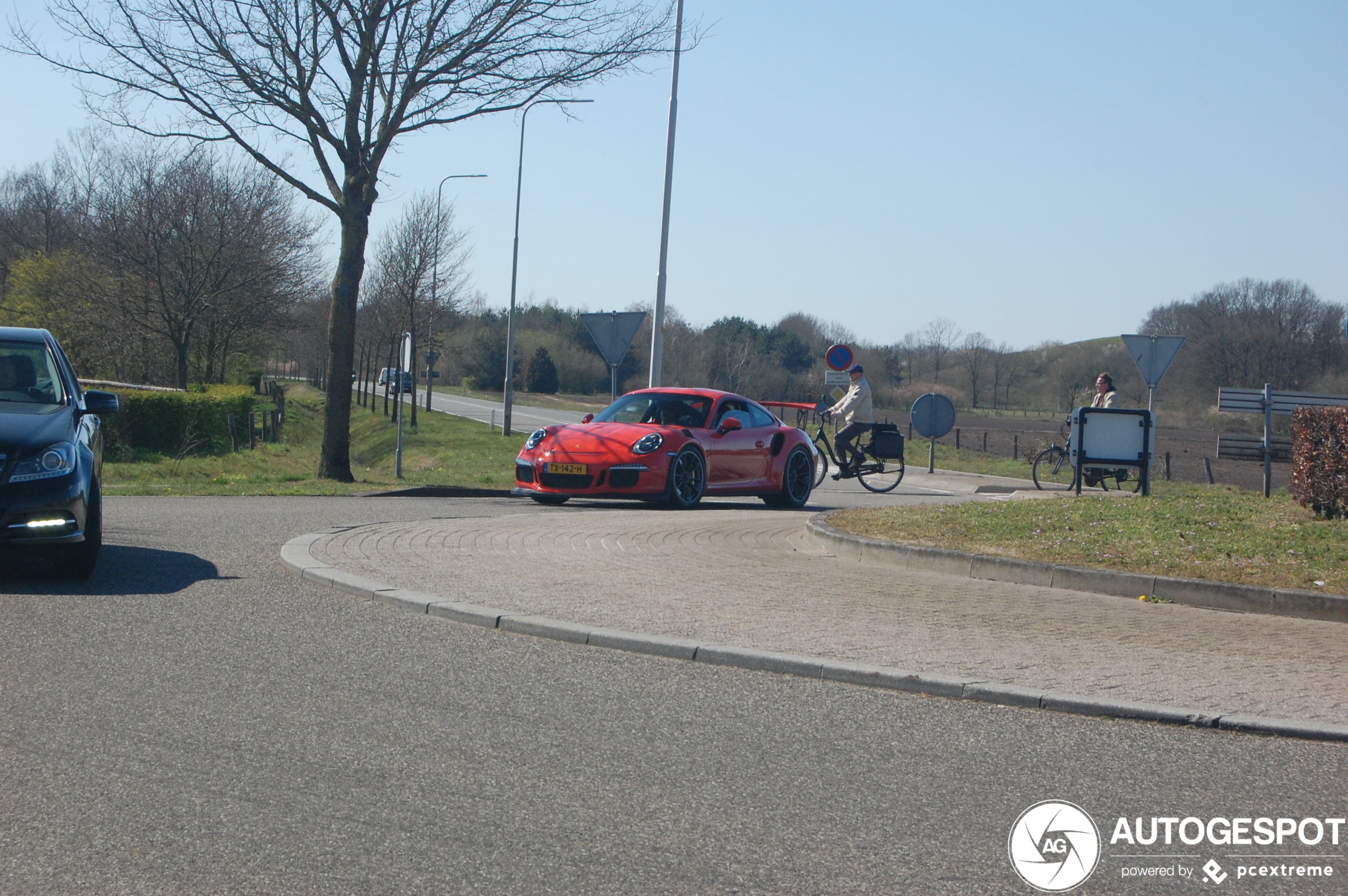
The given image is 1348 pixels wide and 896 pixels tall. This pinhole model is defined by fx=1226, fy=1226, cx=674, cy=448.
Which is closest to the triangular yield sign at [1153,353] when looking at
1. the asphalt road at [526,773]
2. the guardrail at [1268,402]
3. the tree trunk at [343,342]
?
the guardrail at [1268,402]

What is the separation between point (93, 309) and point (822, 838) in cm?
4585

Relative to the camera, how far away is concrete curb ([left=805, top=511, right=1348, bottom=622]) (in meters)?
7.67

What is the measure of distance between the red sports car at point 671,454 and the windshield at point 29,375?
6533 millimetres

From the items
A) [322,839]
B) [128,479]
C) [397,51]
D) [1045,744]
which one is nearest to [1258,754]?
[1045,744]

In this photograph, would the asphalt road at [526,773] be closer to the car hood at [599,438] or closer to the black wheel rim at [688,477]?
the car hood at [599,438]

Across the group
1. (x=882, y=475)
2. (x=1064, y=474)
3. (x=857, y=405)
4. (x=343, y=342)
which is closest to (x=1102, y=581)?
(x=857, y=405)

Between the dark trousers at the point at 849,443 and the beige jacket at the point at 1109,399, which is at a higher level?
the beige jacket at the point at 1109,399

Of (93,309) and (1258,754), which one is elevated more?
(93,309)

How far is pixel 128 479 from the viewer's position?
21.5 meters

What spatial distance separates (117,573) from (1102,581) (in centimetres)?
679

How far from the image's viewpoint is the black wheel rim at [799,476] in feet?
54.0

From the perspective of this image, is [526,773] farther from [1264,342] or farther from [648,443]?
[1264,342]

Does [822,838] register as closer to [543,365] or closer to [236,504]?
[236,504]

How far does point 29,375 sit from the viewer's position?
28.7 feet
